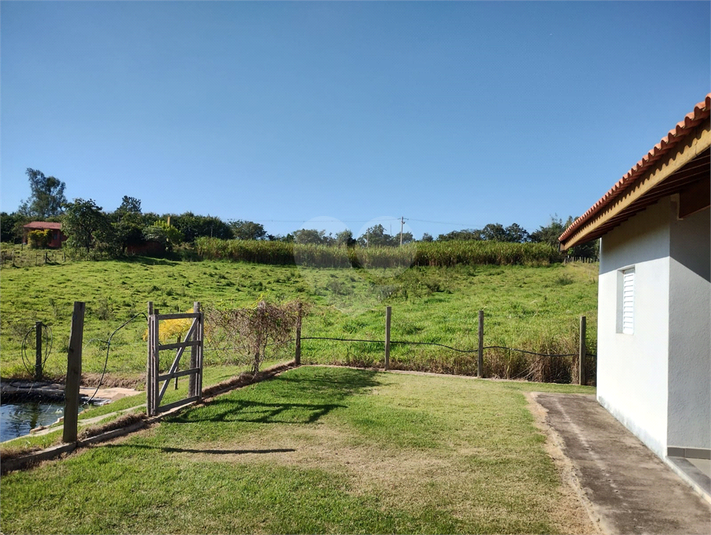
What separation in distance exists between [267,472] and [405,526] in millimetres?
1686

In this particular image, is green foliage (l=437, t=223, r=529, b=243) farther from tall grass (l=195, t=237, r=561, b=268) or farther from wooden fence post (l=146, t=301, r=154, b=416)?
wooden fence post (l=146, t=301, r=154, b=416)

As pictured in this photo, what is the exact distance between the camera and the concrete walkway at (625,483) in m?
3.65

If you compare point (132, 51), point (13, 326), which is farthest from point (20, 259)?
point (132, 51)

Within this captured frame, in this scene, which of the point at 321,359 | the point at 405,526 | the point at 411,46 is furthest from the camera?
the point at 321,359

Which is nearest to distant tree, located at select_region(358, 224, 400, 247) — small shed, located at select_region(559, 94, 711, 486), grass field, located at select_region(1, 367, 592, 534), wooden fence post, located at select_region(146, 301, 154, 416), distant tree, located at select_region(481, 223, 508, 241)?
distant tree, located at select_region(481, 223, 508, 241)

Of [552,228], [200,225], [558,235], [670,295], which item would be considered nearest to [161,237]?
[200,225]

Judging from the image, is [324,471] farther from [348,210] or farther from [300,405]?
[348,210]

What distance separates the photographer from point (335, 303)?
23.8 metres

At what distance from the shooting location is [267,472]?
15.7ft

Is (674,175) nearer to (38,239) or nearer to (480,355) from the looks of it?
(480,355)

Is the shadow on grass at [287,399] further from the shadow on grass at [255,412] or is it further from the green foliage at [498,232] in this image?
the green foliage at [498,232]

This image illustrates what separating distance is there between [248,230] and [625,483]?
165 feet

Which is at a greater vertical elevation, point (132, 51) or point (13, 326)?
point (132, 51)

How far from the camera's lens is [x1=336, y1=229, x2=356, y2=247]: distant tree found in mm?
29906
